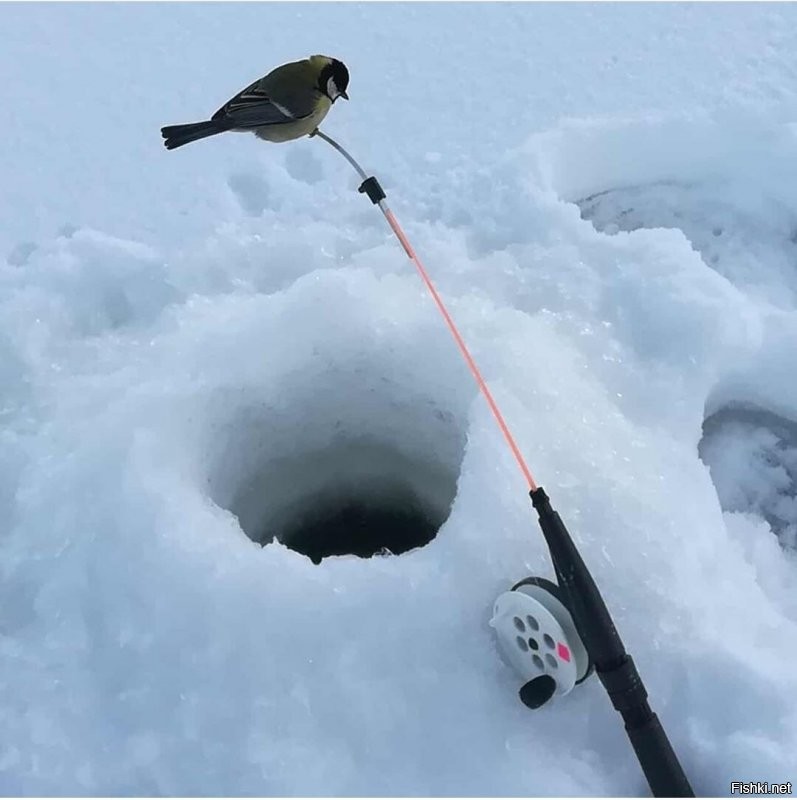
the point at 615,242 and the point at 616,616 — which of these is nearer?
the point at 616,616

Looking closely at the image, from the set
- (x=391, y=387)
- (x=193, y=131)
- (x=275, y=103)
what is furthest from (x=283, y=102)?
(x=391, y=387)

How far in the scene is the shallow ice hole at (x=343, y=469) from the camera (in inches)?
68.9

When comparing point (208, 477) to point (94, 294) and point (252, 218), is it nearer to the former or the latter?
point (94, 294)

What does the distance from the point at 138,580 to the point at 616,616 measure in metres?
0.76

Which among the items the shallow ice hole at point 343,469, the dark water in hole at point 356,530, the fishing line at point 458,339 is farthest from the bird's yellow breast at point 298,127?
the dark water in hole at point 356,530

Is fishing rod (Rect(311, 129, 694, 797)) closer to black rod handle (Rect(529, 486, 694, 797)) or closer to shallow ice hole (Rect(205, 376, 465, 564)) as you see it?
black rod handle (Rect(529, 486, 694, 797))

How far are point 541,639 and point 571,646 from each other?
44 mm

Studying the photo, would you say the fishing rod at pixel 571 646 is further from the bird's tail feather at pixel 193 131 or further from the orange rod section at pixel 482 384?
the bird's tail feather at pixel 193 131

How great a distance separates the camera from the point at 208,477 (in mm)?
1626

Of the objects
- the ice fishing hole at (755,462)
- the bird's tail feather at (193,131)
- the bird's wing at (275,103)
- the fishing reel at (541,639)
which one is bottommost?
the ice fishing hole at (755,462)

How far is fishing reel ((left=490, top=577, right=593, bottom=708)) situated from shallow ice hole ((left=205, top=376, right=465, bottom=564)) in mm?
506

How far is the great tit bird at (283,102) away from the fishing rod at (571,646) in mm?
960

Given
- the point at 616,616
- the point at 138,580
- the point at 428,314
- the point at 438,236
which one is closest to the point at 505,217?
the point at 438,236


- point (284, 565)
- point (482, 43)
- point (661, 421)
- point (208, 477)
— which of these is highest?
point (482, 43)
